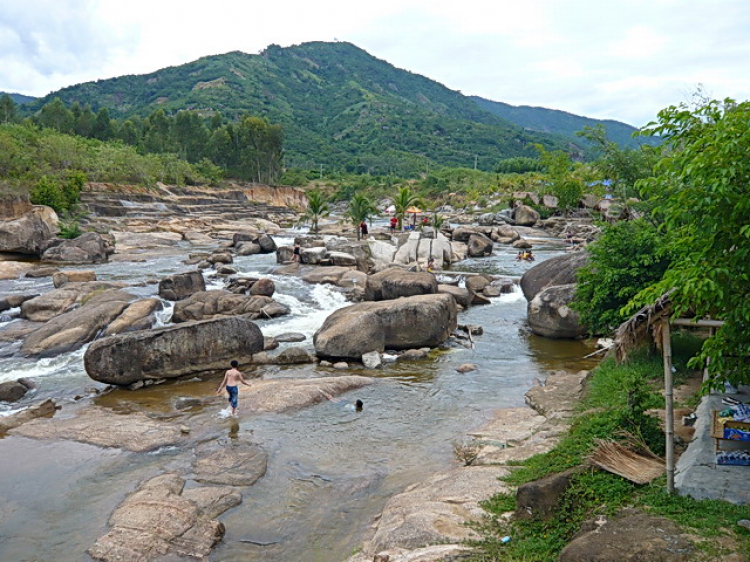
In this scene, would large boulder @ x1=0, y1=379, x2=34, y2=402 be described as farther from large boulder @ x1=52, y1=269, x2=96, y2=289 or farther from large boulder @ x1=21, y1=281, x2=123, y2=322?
large boulder @ x1=52, y1=269, x2=96, y2=289

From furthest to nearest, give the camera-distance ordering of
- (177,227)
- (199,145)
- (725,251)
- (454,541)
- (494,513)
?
1. (199,145)
2. (177,227)
3. (494,513)
4. (454,541)
5. (725,251)

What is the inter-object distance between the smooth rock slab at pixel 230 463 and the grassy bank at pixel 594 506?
4.77 m

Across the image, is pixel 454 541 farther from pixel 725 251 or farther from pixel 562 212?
pixel 562 212

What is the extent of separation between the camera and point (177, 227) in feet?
189

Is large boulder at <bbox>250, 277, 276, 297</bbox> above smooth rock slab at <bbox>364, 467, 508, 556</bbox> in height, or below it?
above

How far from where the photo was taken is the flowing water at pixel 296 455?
8.88m

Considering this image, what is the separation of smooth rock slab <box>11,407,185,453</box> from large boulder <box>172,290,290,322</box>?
30.1ft

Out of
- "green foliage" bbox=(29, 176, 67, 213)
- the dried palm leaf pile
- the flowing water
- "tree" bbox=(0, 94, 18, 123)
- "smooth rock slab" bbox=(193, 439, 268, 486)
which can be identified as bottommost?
the flowing water

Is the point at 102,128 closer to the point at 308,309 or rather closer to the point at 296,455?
the point at 308,309

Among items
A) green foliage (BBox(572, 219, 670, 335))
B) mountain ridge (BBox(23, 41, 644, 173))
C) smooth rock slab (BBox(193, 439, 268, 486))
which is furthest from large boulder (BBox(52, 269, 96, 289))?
mountain ridge (BBox(23, 41, 644, 173))

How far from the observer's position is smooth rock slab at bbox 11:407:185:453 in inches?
473

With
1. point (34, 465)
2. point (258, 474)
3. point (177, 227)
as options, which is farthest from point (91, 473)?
point (177, 227)

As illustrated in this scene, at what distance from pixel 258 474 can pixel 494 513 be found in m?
4.82

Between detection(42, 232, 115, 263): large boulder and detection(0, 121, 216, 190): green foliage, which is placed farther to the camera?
detection(0, 121, 216, 190): green foliage
